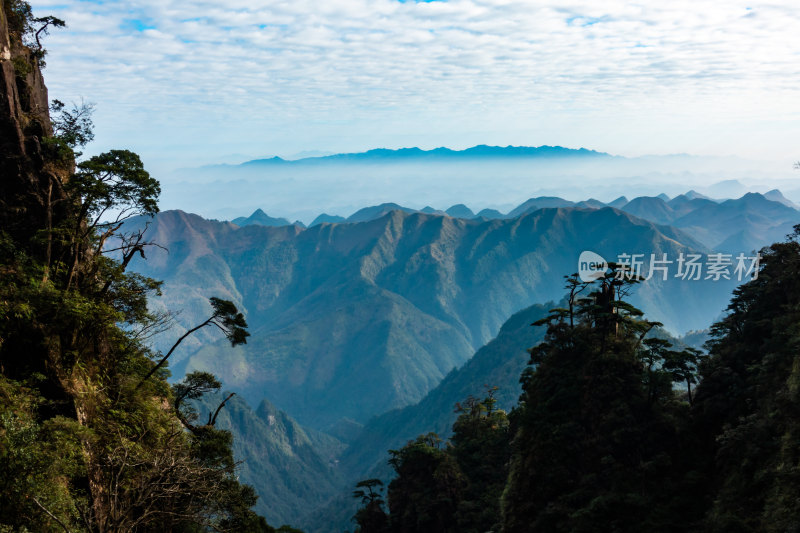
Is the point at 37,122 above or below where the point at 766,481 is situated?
A: above

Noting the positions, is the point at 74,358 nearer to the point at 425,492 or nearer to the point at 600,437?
the point at 600,437

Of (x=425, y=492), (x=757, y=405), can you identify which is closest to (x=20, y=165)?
(x=757, y=405)

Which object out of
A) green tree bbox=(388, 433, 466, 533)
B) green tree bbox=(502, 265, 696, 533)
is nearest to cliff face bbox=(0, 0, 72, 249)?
green tree bbox=(502, 265, 696, 533)

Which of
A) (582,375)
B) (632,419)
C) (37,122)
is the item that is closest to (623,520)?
(632,419)

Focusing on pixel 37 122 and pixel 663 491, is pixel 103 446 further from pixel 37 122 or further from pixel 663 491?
pixel 663 491

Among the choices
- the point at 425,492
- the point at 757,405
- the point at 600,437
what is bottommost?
the point at 425,492

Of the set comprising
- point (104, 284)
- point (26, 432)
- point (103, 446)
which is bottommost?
point (103, 446)

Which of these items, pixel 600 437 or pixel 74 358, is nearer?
pixel 74 358

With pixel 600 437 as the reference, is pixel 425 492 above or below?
below
